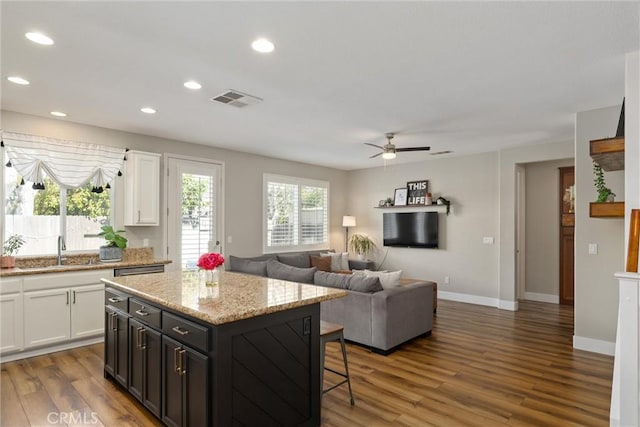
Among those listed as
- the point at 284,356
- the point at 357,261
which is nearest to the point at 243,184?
the point at 357,261

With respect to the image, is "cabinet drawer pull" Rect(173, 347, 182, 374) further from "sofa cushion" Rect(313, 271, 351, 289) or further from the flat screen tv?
Answer: the flat screen tv

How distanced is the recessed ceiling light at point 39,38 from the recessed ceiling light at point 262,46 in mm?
1448

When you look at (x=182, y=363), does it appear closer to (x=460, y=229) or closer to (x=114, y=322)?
(x=114, y=322)

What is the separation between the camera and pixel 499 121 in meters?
4.71

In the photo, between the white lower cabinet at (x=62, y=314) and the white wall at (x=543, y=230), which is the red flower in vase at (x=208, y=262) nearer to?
the white lower cabinet at (x=62, y=314)

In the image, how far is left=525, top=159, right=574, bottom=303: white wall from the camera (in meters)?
7.00

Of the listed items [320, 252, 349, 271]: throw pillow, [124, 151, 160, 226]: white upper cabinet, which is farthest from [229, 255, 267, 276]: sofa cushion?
[320, 252, 349, 271]: throw pillow

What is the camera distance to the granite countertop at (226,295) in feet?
7.06

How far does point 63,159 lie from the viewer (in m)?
4.61

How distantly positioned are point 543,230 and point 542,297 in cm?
131

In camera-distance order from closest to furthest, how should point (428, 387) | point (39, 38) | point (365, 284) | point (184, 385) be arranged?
point (184, 385) < point (39, 38) < point (428, 387) < point (365, 284)

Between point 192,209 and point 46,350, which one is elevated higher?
point 192,209

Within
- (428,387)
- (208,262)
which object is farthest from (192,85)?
(428,387)

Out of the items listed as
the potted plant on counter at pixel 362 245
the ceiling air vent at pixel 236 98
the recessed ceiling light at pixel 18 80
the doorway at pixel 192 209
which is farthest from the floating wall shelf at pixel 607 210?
the recessed ceiling light at pixel 18 80
